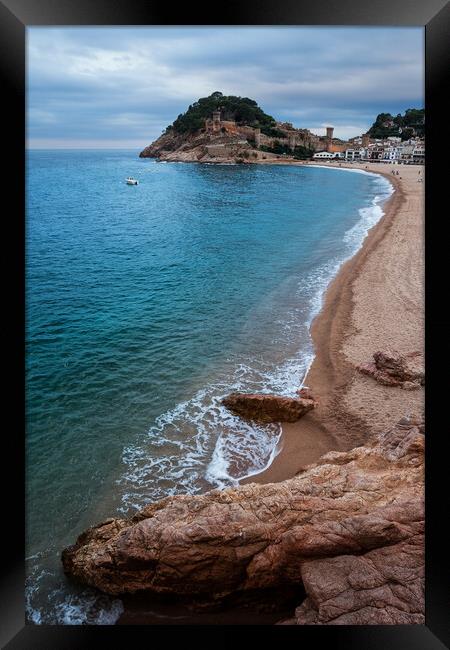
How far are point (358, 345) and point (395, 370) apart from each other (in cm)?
140

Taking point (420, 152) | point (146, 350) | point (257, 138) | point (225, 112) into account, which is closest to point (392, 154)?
point (257, 138)

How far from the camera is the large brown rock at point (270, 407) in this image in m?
6.05

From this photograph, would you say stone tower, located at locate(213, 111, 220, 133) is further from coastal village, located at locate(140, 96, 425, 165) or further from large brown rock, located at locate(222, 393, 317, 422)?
large brown rock, located at locate(222, 393, 317, 422)

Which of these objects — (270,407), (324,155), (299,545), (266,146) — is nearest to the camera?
(299,545)

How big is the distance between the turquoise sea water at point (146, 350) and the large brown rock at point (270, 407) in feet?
0.56

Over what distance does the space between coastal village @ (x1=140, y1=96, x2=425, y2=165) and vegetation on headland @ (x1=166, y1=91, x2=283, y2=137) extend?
258 millimetres

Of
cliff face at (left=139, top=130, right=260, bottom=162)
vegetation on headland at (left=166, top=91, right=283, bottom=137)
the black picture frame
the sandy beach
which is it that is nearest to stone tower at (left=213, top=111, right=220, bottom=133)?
vegetation on headland at (left=166, top=91, right=283, bottom=137)

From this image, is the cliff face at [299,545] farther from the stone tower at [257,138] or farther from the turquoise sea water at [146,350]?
the stone tower at [257,138]

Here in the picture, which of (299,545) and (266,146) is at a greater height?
(266,146)

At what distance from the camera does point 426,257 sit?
2.73 m

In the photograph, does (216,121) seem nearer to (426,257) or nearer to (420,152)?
(420,152)

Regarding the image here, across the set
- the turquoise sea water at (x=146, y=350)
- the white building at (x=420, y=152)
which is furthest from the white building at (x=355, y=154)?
the white building at (x=420, y=152)

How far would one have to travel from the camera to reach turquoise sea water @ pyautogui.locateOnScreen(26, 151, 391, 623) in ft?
15.8

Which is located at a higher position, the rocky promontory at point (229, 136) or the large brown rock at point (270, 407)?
the rocky promontory at point (229, 136)
